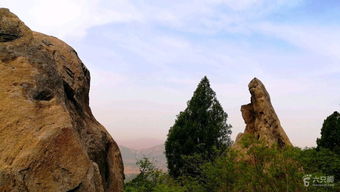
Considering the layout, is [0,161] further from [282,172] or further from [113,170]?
[282,172]

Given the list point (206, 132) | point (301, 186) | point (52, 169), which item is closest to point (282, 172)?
point (301, 186)

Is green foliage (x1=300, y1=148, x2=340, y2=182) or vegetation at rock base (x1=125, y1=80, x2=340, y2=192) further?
green foliage (x1=300, y1=148, x2=340, y2=182)

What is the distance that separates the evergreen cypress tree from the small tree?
10120mm

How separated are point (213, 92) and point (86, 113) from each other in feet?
107

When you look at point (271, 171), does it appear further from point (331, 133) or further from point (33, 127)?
point (331, 133)

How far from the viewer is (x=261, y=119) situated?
2688 centimetres

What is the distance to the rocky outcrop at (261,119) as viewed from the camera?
2600cm

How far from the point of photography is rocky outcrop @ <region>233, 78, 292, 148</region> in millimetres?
26000

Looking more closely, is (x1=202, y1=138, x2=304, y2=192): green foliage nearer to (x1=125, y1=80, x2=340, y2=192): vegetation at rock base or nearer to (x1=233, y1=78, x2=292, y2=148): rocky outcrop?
(x1=125, y1=80, x2=340, y2=192): vegetation at rock base

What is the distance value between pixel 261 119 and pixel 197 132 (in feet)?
46.6

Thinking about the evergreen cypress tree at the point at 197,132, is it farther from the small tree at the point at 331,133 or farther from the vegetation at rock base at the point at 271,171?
the vegetation at rock base at the point at 271,171

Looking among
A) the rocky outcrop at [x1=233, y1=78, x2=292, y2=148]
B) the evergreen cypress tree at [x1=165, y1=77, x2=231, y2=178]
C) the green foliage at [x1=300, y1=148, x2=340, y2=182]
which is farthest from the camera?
the evergreen cypress tree at [x1=165, y1=77, x2=231, y2=178]

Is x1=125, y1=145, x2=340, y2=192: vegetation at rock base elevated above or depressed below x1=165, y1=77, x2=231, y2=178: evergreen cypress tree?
below

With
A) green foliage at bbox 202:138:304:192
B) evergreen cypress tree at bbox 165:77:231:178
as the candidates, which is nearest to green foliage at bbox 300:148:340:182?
green foliage at bbox 202:138:304:192
